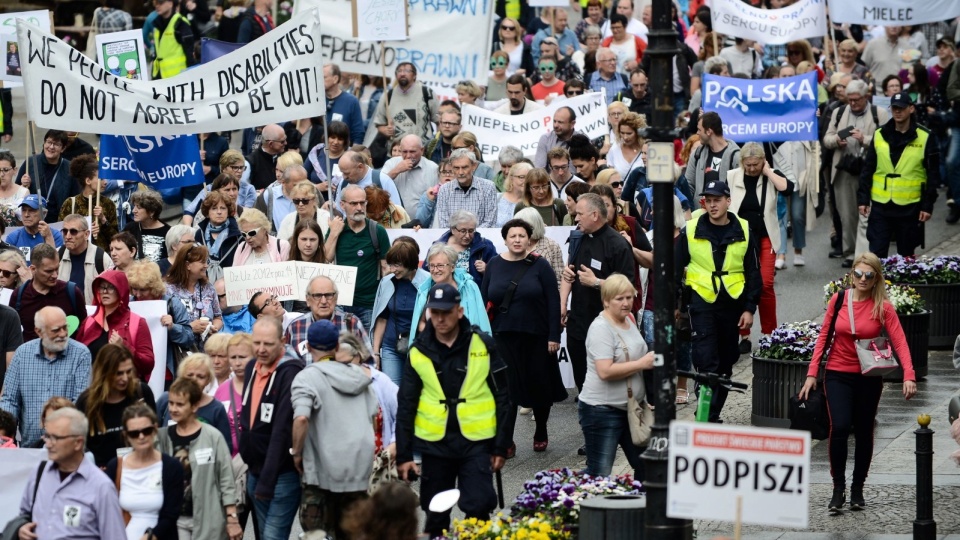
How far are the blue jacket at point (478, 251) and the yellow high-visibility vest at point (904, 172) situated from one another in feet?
18.2

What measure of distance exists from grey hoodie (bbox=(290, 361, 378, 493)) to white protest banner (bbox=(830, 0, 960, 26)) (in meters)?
13.2

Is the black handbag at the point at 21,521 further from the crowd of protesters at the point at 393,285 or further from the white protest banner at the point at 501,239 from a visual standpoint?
the white protest banner at the point at 501,239

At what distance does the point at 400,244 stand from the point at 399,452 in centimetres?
315

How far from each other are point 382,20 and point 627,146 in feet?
13.3

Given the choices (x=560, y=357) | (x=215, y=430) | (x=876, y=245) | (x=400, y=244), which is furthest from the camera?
(x=876, y=245)

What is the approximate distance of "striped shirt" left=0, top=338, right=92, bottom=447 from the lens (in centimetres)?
1176

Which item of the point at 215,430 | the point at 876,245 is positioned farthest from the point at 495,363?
the point at 876,245

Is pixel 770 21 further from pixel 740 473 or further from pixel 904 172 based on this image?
pixel 740 473

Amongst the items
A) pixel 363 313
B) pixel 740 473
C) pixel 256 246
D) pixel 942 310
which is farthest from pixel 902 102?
pixel 740 473

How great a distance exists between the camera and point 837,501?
12.3m

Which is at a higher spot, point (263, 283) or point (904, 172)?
point (904, 172)

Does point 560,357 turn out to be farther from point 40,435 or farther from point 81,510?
point 81,510

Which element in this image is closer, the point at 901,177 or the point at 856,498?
the point at 856,498

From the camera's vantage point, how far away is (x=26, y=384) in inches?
464
